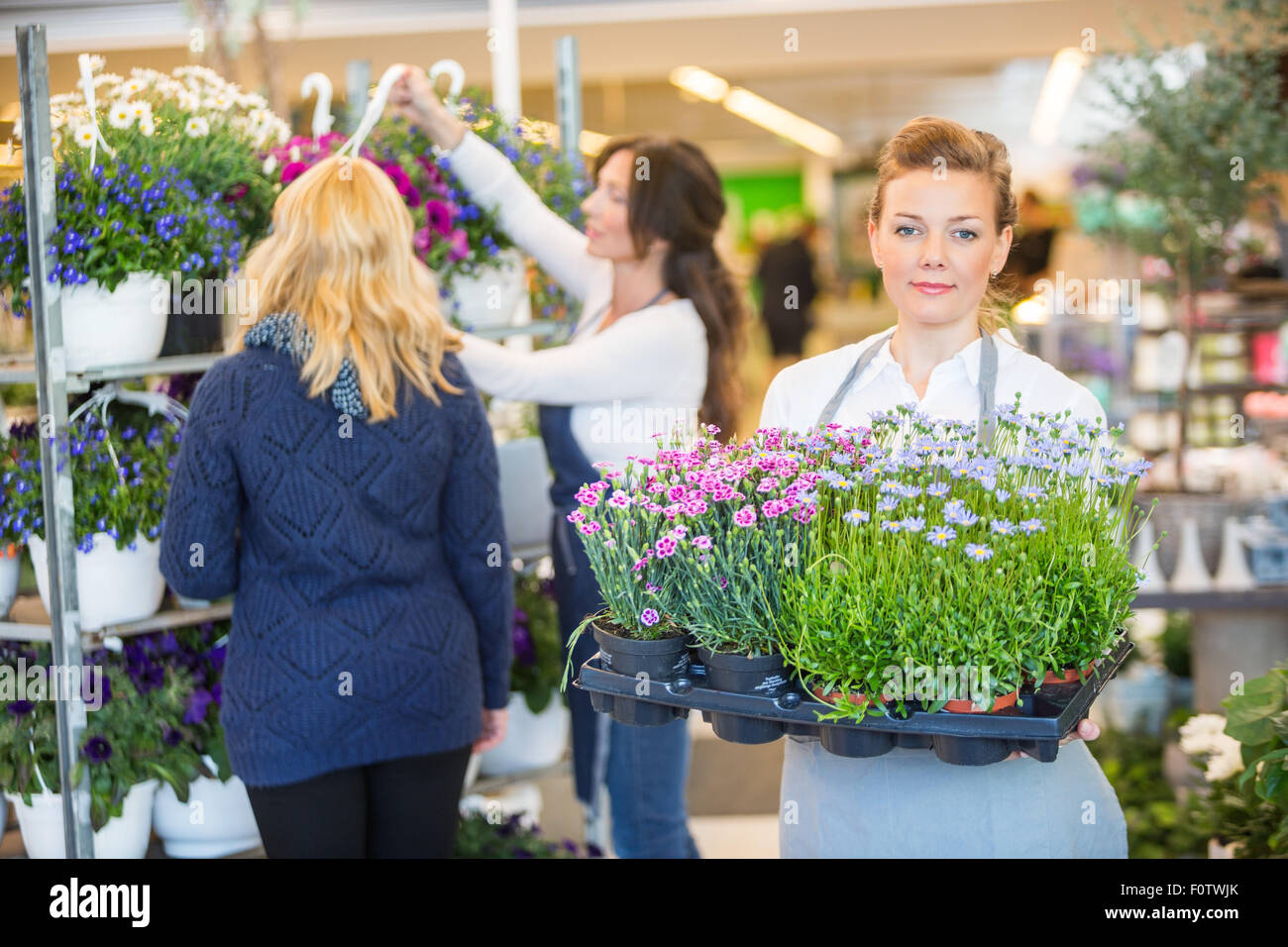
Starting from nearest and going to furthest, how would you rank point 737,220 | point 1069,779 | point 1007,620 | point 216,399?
point 1007,620 → point 1069,779 → point 216,399 → point 737,220

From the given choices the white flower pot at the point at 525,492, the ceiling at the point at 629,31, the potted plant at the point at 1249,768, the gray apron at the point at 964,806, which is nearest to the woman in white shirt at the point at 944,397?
the gray apron at the point at 964,806

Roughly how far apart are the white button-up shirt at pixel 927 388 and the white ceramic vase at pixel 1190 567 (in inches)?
85.3

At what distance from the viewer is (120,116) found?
2.36 m

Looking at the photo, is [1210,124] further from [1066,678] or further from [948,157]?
[1066,678]

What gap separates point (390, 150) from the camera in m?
2.75

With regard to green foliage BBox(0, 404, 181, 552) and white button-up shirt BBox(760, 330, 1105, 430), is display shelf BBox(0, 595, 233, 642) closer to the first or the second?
green foliage BBox(0, 404, 181, 552)

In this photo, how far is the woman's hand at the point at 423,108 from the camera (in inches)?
104

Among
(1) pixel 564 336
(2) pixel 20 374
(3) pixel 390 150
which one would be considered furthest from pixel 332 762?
(1) pixel 564 336

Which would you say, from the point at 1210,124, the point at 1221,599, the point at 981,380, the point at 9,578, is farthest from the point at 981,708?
the point at 1210,124

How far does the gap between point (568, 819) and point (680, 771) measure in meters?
1.01

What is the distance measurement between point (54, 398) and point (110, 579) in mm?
335

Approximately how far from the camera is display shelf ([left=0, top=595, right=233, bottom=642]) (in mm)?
2400

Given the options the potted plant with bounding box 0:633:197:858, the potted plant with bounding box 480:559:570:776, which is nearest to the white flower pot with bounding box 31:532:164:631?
the potted plant with bounding box 0:633:197:858
